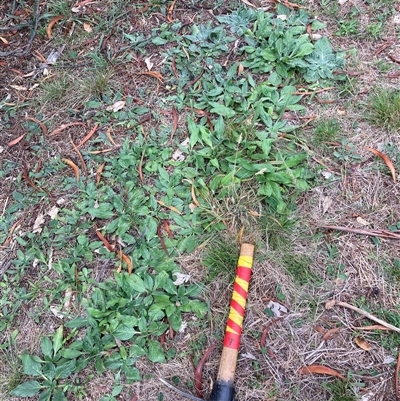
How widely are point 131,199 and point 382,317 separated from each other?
137 cm

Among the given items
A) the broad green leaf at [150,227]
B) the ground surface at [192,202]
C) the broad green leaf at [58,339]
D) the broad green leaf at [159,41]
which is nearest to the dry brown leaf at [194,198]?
the ground surface at [192,202]

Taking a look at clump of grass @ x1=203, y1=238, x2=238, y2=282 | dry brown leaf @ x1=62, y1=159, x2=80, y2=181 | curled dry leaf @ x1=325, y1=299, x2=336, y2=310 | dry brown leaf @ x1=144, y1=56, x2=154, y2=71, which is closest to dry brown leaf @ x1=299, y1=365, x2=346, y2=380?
curled dry leaf @ x1=325, y1=299, x2=336, y2=310

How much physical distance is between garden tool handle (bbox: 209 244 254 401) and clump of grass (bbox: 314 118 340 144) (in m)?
0.74

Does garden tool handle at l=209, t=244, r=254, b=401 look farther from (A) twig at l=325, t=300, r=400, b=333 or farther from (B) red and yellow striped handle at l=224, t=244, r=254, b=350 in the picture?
(A) twig at l=325, t=300, r=400, b=333

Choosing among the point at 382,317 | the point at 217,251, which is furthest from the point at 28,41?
the point at 382,317

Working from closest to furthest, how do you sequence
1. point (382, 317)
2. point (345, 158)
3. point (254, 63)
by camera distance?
point (382, 317) < point (345, 158) < point (254, 63)

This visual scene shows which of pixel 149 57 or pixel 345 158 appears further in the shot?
pixel 149 57

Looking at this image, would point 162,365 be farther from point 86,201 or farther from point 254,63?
point 254,63

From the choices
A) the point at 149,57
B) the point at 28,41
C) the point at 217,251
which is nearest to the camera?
the point at 217,251

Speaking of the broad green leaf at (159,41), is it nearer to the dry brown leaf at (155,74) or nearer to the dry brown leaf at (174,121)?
the dry brown leaf at (155,74)

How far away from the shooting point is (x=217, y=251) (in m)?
2.25

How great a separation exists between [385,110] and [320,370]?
1.40 m

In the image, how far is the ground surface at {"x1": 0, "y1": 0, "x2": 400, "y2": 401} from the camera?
2104mm

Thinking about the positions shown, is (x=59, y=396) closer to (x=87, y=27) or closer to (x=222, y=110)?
(x=222, y=110)
